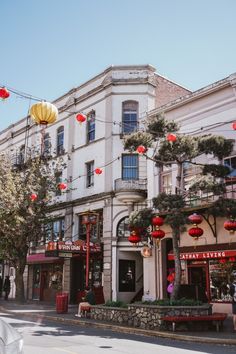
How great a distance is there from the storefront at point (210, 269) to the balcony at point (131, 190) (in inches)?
211

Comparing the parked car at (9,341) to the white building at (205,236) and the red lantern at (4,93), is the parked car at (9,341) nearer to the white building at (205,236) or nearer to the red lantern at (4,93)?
the red lantern at (4,93)

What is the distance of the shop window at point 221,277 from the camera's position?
1858 cm

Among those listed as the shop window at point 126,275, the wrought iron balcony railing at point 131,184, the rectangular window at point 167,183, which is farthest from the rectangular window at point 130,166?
the shop window at point 126,275

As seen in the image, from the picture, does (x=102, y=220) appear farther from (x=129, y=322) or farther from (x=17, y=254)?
(x=129, y=322)

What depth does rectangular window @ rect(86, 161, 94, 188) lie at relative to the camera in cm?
2797

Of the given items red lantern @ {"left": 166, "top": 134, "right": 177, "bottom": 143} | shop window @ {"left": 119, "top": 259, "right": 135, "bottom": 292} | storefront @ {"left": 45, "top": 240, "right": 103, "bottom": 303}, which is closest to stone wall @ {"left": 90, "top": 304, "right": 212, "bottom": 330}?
red lantern @ {"left": 166, "top": 134, "right": 177, "bottom": 143}

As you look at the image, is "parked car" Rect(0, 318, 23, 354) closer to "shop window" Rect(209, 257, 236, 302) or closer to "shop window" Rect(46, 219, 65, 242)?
"shop window" Rect(209, 257, 236, 302)

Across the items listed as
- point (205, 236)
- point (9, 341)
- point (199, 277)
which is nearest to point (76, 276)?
point (199, 277)

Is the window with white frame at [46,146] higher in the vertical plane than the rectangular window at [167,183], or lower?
higher

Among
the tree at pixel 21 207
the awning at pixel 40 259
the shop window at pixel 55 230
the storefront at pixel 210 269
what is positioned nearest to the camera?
the storefront at pixel 210 269

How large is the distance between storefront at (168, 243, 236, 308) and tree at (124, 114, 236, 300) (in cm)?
345

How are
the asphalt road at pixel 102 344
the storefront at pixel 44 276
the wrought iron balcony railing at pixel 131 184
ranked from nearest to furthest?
1. the asphalt road at pixel 102 344
2. the wrought iron balcony railing at pixel 131 184
3. the storefront at pixel 44 276

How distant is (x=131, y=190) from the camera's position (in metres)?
24.5

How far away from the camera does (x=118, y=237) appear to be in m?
25.1
